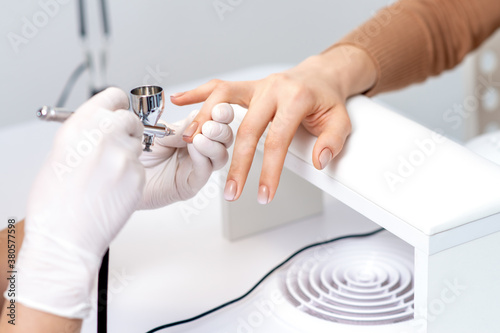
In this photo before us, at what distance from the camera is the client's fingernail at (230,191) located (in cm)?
87

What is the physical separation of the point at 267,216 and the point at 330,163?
313mm

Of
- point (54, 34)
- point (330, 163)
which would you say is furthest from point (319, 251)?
point (54, 34)

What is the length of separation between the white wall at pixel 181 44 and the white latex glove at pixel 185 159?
159 centimetres

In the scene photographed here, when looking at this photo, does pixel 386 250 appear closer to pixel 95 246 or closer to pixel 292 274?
pixel 292 274

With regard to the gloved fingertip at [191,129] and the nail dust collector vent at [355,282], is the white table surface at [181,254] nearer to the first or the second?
the nail dust collector vent at [355,282]

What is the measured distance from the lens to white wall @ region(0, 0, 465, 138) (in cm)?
240

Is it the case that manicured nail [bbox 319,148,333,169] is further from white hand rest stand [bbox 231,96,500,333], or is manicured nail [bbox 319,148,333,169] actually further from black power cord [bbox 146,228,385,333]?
black power cord [bbox 146,228,385,333]

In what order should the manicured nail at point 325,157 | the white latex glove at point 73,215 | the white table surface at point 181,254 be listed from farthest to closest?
the white table surface at point 181,254 → the manicured nail at point 325,157 → the white latex glove at point 73,215

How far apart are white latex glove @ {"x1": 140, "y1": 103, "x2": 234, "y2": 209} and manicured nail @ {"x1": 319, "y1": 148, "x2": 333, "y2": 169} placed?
0.13 metres

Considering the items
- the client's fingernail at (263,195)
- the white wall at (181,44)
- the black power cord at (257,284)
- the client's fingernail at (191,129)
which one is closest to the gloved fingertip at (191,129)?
the client's fingernail at (191,129)

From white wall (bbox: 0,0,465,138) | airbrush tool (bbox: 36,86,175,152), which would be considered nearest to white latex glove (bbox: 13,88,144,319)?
A: airbrush tool (bbox: 36,86,175,152)

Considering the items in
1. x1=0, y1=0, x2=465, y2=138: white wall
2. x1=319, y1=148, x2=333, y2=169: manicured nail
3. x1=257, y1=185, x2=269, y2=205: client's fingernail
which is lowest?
x1=257, y1=185, x2=269, y2=205: client's fingernail

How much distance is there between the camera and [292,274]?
101 cm

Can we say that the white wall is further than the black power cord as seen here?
Yes
